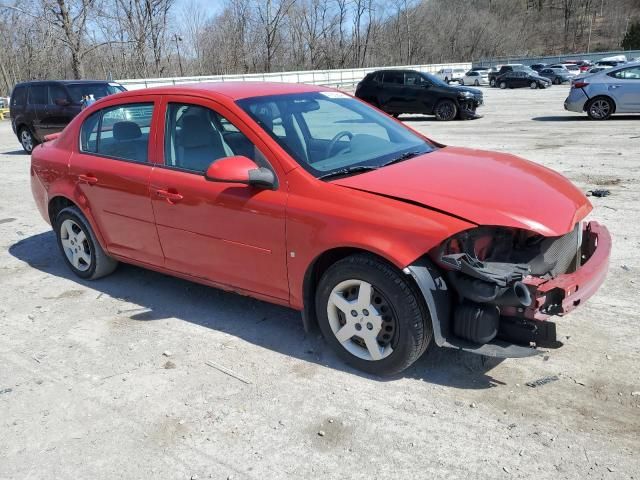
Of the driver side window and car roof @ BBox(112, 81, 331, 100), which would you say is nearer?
the driver side window

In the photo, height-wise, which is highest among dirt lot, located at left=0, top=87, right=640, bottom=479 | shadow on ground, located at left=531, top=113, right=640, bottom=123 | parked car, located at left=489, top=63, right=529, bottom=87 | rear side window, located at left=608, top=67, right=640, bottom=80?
parked car, located at left=489, top=63, right=529, bottom=87

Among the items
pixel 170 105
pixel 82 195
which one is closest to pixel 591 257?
pixel 170 105

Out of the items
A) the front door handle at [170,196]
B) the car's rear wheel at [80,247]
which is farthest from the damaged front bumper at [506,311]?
the car's rear wheel at [80,247]

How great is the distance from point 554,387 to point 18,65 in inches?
2050

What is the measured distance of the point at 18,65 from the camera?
45.6 m

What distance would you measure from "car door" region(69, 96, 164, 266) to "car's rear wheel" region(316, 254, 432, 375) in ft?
5.35

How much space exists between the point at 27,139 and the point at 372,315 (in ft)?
47.8

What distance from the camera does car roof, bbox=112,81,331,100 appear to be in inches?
156

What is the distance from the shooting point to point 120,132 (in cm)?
456

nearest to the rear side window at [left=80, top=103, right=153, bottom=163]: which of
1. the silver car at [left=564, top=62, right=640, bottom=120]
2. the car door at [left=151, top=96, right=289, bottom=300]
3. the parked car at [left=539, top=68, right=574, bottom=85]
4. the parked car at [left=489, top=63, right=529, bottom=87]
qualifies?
the car door at [left=151, top=96, right=289, bottom=300]

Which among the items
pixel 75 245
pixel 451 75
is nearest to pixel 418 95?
pixel 75 245

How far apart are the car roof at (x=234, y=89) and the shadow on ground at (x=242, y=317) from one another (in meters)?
1.64

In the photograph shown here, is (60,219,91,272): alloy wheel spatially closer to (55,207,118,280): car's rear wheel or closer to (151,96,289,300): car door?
(55,207,118,280): car's rear wheel

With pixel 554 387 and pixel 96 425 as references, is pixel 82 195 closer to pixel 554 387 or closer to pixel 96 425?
pixel 96 425
